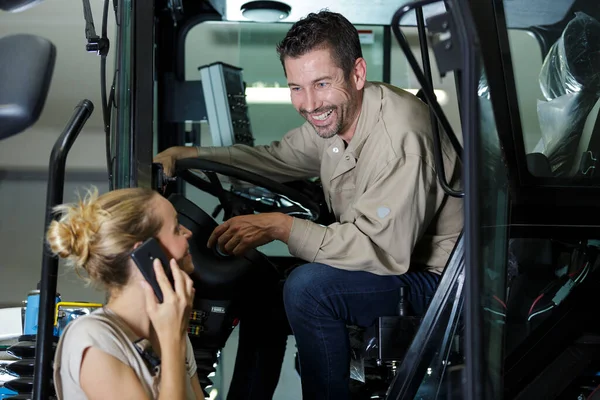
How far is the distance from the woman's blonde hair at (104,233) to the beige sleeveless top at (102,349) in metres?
0.10

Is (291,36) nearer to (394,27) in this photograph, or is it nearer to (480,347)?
(394,27)

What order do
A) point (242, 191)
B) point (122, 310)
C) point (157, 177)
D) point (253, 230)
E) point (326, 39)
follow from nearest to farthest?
point (122, 310) < point (157, 177) < point (253, 230) < point (326, 39) < point (242, 191)

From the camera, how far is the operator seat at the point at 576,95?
2031mm

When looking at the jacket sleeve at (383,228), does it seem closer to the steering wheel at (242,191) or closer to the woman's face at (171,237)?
the steering wheel at (242,191)

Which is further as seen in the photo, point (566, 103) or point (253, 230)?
point (253, 230)

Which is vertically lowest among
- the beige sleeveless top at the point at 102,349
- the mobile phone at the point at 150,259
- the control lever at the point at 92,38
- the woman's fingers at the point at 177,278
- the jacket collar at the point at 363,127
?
the beige sleeveless top at the point at 102,349

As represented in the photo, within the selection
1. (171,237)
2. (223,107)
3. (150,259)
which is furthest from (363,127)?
(223,107)

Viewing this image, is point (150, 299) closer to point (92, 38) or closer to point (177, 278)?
point (177, 278)

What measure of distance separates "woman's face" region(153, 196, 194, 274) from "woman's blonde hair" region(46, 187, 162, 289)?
2cm

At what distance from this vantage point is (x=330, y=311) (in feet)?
7.40

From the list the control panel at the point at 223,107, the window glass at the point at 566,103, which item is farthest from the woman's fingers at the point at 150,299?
the control panel at the point at 223,107

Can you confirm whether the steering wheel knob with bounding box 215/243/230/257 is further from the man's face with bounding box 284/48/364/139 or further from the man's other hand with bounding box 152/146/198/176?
the man's face with bounding box 284/48/364/139

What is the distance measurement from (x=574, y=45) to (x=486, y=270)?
846mm

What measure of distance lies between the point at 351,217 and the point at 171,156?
0.69m
